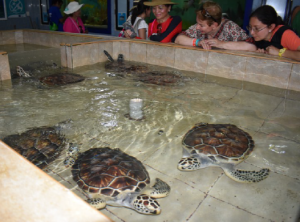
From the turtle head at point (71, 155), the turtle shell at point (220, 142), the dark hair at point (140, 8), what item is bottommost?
the turtle head at point (71, 155)

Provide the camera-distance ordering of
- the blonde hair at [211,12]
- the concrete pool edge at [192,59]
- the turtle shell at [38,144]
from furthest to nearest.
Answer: the blonde hair at [211,12]
the concrete pool edge at [192,59]
the turtle shell at [38,144]

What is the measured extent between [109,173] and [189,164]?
637mm

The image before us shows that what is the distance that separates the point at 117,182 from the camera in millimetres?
1697

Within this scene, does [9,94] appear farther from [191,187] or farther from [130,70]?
[191,187]

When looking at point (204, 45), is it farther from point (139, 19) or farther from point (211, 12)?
point (139, 19)

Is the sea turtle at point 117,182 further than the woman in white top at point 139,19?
No

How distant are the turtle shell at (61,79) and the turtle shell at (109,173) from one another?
2.32m

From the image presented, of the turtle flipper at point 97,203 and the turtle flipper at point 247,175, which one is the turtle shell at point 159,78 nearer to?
the turtle flipper at point 247,175

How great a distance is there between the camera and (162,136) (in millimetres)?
2426

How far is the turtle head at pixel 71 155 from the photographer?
6.38ft

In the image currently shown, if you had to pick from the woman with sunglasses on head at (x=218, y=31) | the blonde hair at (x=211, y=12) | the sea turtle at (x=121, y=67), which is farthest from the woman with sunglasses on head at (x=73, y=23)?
the blonde hair at (x=211, y=12)

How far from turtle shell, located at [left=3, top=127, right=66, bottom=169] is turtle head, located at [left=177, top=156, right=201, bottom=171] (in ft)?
3.53

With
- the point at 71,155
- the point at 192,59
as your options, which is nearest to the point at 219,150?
the point at 71,155

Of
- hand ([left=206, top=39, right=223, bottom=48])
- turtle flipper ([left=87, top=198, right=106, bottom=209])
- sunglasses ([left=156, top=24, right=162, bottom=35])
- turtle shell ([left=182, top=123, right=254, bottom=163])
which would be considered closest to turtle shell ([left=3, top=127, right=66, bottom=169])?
turtle flipper ([left=87, top=198, right=106, bottom=209])
